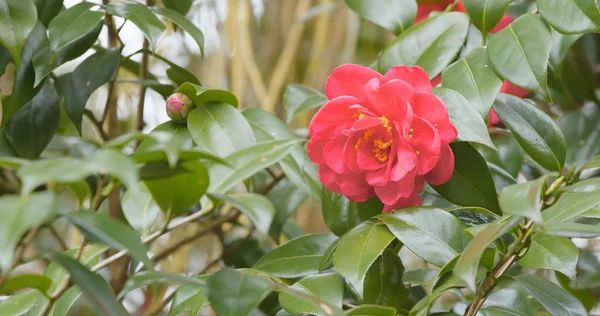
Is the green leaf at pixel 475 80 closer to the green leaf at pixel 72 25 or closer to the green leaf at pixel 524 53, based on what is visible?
the green leaf at pixel 524 53

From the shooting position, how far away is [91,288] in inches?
16.7

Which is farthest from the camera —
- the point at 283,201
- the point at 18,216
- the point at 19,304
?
the point at 283,201

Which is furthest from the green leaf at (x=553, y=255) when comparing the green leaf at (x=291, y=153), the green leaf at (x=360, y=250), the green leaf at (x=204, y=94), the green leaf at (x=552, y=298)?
the green leaf at (x=204, y=94)

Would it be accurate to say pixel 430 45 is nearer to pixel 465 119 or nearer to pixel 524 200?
pixel 465 119

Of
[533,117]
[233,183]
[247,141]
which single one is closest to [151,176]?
[233,183]

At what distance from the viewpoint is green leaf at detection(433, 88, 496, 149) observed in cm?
62

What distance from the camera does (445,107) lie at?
62 centimetres

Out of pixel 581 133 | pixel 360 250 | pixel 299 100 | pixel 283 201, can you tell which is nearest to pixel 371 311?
pixel 360 250

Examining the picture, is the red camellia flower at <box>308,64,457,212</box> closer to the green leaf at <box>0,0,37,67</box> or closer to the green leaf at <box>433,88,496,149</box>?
the green leaf at <box>433,88,496,149</box>

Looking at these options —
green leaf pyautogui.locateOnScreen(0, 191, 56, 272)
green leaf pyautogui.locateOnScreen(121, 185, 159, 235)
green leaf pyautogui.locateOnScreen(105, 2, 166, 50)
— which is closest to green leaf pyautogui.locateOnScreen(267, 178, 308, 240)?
green leaf pyautogui.locateOnScreen(105, 2, 166, 50)

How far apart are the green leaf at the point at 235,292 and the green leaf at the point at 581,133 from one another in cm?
68

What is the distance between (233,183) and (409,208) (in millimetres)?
214

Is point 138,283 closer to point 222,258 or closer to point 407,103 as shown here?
point 407,103

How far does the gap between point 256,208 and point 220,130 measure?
0.24 m
